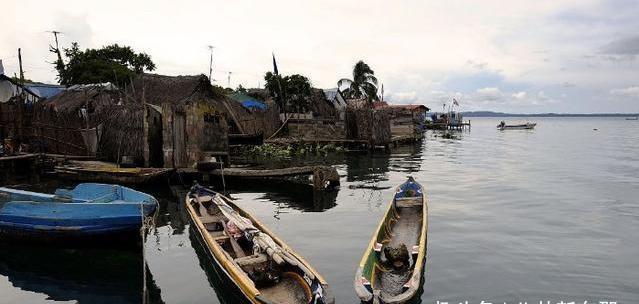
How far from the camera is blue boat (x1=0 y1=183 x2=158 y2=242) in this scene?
8.72m

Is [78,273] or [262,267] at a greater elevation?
[262,267]

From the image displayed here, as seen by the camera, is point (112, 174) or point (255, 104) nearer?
point (112, 174)

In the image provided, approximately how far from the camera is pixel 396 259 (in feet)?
24.3

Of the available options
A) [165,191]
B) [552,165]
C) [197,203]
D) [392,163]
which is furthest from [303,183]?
[552,165]

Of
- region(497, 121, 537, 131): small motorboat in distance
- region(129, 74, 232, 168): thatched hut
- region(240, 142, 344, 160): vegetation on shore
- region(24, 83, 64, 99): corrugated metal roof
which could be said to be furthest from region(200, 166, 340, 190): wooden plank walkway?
region(497, 121, 537, 131): small motorboat in distance

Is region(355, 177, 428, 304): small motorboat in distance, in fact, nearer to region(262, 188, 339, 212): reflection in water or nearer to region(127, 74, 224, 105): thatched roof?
region(262, 188, 339, 212): reflection in water

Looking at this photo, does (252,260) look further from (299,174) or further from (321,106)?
(321,106)

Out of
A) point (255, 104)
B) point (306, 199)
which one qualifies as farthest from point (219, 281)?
point (255, 104)

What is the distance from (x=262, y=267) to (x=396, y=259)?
216 cm

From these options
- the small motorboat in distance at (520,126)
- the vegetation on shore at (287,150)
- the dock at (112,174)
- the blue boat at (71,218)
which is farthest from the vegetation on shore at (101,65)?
the small motorboat in distance at (520,126)

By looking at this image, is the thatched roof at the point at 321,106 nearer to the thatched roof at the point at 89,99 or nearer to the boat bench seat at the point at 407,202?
the thatched roof at the point at 89,99

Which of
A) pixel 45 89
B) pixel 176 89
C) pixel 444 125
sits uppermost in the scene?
pixel 45 89

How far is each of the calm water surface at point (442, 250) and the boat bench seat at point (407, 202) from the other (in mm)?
820

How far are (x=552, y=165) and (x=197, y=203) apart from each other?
72.0 ft
